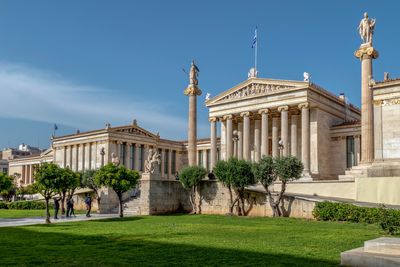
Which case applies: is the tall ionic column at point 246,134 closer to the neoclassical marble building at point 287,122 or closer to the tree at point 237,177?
the neoclassical marble building at point 287,122

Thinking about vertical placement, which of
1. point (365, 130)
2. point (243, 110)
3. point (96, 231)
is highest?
point (243, 110)

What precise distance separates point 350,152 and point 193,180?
76.5 ft

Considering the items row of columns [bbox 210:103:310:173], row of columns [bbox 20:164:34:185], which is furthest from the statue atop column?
row of columns [bbox 20:164:34:185]

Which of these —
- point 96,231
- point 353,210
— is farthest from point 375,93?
point 96,231

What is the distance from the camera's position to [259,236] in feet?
65.3

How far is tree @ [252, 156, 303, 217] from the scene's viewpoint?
33.5 metres

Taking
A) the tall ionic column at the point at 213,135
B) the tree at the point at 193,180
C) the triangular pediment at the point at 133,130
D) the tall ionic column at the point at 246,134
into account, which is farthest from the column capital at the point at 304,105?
the triangular pediment at the point at 133,130

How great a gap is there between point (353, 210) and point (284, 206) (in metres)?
6.96

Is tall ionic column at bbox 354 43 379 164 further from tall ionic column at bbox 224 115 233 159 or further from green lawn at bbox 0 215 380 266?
tall ionic column at bbox 224 115 233 159

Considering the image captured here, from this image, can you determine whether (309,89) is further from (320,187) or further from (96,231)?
(96,231)

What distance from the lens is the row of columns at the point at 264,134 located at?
169 feet

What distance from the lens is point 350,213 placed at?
27.3 meters

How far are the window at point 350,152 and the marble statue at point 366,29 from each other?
53.0ft

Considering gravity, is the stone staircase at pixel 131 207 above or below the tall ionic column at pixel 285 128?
below
